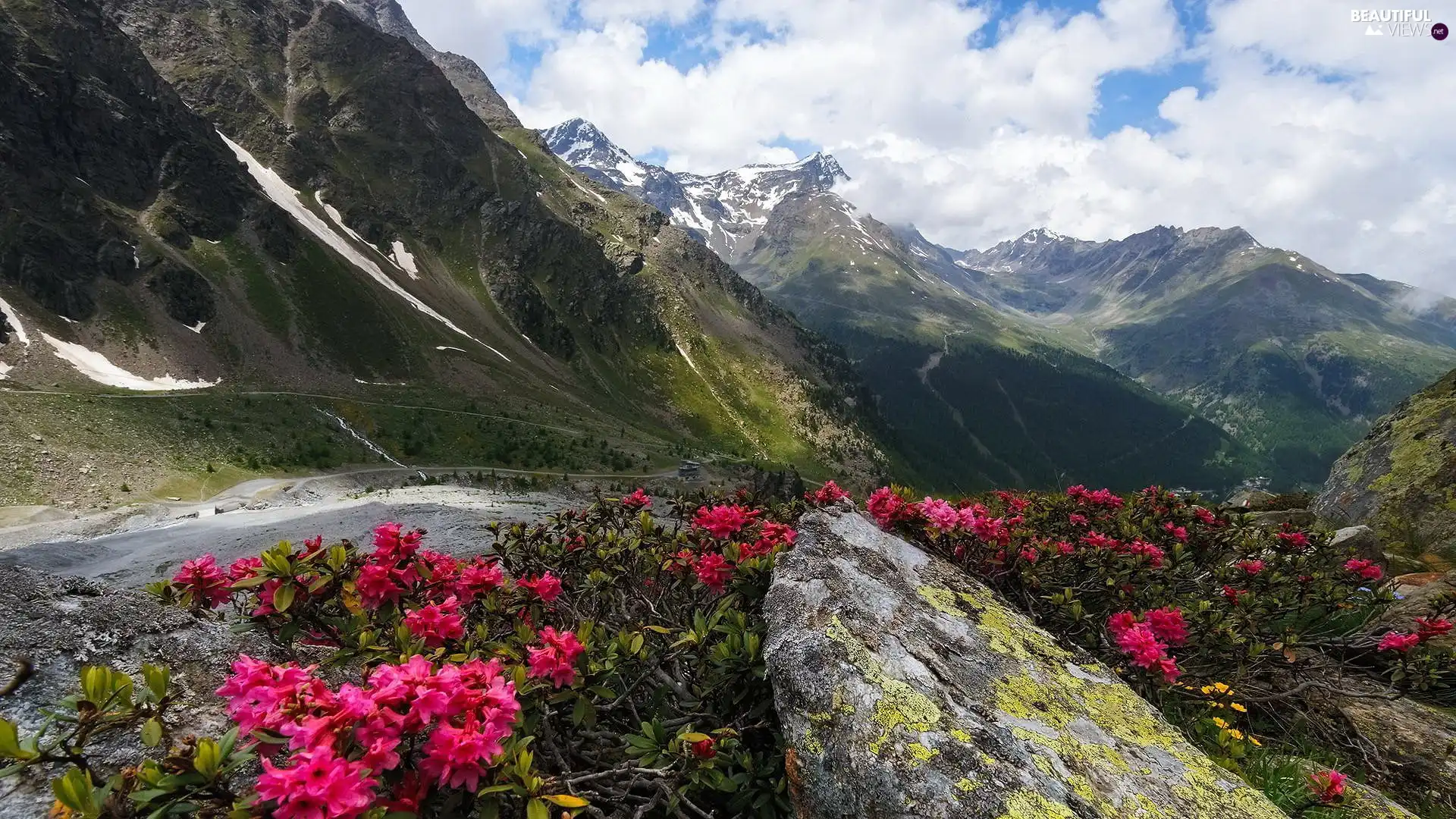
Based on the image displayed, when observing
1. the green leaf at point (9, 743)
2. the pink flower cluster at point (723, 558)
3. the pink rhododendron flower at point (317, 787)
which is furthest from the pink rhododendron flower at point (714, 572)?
the green leaf at point (9, 743)

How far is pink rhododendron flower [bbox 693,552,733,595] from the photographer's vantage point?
5.32 metres

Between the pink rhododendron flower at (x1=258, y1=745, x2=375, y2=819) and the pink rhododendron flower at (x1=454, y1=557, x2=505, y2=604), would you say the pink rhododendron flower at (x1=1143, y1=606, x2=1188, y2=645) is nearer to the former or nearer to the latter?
the pink rhododendron flower at (x1=454, y1=557, x2=505, y2=604)

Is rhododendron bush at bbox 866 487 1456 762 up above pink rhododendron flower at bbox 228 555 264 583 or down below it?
above

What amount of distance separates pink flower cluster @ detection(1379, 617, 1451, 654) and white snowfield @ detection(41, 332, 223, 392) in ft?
249

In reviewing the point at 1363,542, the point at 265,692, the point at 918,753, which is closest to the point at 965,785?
the point at 918,753

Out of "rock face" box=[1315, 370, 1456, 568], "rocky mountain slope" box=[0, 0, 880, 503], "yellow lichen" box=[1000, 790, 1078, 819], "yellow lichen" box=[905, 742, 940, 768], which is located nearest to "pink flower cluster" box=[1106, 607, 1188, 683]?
"yellow lichen" box=[1000, 790, 1078, 819]

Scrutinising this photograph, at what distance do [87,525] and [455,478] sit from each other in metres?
19.0

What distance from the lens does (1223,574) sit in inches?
311

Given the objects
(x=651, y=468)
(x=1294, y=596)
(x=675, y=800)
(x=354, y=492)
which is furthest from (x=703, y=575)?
(x=651, y=468)

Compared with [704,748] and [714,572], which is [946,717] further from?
[714,572]

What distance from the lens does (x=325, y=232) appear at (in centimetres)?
9669

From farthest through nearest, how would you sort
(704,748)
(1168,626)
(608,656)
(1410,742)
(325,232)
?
(325,232) < (1410,742) < (1168,626) < (608,656) < (704,748)

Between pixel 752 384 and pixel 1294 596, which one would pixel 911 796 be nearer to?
pixel 1294 596

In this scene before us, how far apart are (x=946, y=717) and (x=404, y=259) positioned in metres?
122
